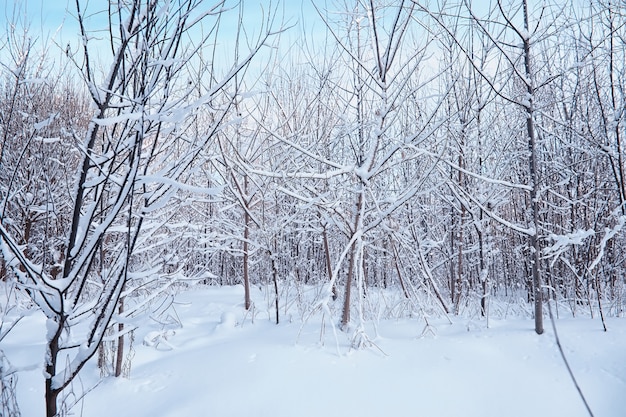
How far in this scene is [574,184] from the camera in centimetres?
818

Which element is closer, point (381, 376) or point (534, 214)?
point (381, 376)

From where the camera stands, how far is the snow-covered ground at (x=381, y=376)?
10.1 ft

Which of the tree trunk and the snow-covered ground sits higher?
the tree trunk

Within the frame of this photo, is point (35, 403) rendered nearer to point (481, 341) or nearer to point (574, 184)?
point (481, 341)

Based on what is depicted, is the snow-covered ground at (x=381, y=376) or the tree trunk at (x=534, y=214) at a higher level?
the tree trunk at (x=534, y=214)

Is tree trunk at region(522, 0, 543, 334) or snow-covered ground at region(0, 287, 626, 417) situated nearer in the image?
snow-covered ground at region(0, 287, 626, 417)

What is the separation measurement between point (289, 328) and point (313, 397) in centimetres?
185

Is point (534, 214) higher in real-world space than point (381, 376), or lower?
higher

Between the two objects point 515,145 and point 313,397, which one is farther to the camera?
point 515,145

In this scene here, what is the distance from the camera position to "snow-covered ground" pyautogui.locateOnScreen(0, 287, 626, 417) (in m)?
3.07

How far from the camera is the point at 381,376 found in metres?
3.48

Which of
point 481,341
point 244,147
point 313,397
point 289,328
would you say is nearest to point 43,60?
point 244,147

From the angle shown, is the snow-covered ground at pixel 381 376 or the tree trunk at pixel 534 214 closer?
the snow-covered ground at pixel 381 376

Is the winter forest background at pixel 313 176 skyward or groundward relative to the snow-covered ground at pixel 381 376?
skyward
